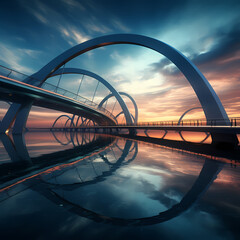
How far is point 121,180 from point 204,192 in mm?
2760

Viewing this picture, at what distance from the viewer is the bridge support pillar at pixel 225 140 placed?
50.9 feet

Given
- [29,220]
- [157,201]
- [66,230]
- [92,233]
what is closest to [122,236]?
[92,233]

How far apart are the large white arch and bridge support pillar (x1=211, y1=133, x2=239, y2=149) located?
2.68 metres

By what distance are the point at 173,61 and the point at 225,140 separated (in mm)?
15562

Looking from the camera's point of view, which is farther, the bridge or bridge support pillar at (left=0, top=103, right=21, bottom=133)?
bridge support pillar at (left=0, top=103, right=21, bottom=133)

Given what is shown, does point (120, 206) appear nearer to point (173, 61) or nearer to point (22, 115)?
point (173, 61)

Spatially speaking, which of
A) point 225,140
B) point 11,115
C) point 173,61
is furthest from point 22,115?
point 225,140

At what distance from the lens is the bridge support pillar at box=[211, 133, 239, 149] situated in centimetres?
1551

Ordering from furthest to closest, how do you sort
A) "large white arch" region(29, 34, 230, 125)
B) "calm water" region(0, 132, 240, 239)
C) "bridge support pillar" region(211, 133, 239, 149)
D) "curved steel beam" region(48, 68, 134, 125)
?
"curved steel beam" region(48, 68, 134, 125), "large white arch" region(29, 34, 230, 125), "bridge support pillar" region(211, 133, 239, 149), "calm water" region(0, 132, 240, 239)

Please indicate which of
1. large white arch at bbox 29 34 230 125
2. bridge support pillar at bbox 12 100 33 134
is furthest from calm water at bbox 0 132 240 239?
bridge support pillar at bbox 12 100 33 134

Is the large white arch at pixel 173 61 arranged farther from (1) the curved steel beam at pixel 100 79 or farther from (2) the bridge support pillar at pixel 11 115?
(1) the curved steel beam at pixel 100 79

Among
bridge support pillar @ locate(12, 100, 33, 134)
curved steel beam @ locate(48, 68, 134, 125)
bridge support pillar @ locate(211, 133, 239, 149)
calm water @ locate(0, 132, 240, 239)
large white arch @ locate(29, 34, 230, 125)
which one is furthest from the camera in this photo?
curved steel beam @ locate(48, 68, 134, 125)

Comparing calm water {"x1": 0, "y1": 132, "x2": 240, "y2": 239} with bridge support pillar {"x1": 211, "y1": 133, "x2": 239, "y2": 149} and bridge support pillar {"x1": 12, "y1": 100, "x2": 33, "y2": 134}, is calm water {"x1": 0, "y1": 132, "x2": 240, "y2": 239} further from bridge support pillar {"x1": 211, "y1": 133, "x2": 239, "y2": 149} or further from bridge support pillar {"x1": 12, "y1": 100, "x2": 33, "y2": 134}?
bridge support pillar {"x1": 12, "y1": 100, "x2": 33, "y2": 134}

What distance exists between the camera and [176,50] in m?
24.4
